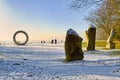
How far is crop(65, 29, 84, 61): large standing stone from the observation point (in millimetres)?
25233

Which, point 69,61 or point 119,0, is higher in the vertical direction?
point 119,0

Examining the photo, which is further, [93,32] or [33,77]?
[93,32]

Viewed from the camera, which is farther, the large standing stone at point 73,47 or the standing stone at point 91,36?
the standing stone at point 91,36

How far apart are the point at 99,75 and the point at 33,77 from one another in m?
3.13

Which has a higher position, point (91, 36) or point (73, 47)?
point (91, 36)

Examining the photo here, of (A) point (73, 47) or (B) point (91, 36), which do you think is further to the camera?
(B) point (91, 36)

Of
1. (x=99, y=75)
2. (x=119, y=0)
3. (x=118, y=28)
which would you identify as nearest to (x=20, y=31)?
(x=118, y=28)

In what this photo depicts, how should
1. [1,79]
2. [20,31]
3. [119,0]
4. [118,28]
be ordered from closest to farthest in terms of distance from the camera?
[1,79]
[119,0]
[118,28]
[20,31]

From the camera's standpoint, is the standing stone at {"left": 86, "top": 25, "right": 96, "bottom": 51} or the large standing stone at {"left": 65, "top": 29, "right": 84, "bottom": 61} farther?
the standing stone at {"left": 86, "top": 25, "right": 96, "bottom": 51}

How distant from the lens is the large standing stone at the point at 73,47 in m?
25.2

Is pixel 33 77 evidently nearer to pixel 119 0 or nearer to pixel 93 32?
pixel 119 0

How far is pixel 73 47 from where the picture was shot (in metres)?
25.3

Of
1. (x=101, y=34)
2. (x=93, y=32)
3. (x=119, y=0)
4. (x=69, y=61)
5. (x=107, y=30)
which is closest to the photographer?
(x=69, y=61)

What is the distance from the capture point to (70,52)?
25.3 metres
